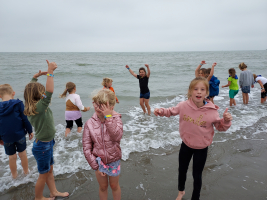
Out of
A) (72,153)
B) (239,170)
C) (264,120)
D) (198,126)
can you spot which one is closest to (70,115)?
(72,153)

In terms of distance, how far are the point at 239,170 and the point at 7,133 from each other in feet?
15.0

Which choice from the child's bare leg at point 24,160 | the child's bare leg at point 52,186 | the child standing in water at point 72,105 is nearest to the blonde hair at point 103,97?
the child's bare leg at point 52,186

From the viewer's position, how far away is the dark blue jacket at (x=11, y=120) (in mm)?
3047

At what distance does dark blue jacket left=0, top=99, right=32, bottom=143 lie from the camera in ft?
10.00

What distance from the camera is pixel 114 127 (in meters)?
2.15

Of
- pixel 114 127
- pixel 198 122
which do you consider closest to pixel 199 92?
pixel 198 122

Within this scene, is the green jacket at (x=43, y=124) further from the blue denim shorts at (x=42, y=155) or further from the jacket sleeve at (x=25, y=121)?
the jacket sleeve at (x=25, y=121)

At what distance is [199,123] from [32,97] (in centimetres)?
240

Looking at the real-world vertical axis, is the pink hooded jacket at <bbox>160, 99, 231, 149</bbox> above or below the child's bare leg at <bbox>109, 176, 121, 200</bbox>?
above

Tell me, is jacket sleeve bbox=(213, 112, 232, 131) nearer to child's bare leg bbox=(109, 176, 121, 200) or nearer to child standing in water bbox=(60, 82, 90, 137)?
child's bare leg bbox=(109, 176, 121, 200)

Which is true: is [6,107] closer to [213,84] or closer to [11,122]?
[11,122]

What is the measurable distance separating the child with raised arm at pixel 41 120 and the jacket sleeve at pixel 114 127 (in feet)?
3.24

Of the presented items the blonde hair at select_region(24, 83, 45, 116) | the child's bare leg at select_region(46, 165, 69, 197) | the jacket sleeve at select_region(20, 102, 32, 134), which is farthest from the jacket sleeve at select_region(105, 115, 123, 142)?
the jacket sleeve at select_region(20, 102, 32, 134)

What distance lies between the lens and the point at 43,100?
8.28ft
